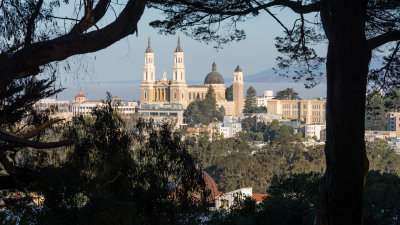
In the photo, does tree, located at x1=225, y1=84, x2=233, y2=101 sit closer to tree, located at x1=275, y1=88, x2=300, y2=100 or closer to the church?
the church

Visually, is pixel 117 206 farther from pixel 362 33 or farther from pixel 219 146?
pixel 219 146

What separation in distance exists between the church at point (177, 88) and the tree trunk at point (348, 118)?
78591mm

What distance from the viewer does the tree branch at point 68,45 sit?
8.50ft

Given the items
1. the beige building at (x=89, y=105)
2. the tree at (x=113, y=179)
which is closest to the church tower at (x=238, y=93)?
the beige building at (x=89, y=105)

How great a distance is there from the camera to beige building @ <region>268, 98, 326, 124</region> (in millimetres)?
78000

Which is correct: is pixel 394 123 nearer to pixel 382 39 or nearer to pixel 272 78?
pixel 272 78

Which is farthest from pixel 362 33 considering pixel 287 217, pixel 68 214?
pixel 287 217

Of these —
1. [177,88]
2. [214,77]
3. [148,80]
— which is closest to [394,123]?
[214,77]

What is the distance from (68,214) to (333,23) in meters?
2.24

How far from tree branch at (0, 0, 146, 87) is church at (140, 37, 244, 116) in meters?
79.1

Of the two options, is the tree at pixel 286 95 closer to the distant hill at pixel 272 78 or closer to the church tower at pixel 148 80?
the distant hill at pixel 272 78

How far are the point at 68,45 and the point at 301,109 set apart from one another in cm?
7719

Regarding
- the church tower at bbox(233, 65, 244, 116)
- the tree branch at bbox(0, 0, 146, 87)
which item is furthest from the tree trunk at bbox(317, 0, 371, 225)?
the church tower at bbox(233, 65, 244, 116)

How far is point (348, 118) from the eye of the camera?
3.20m
